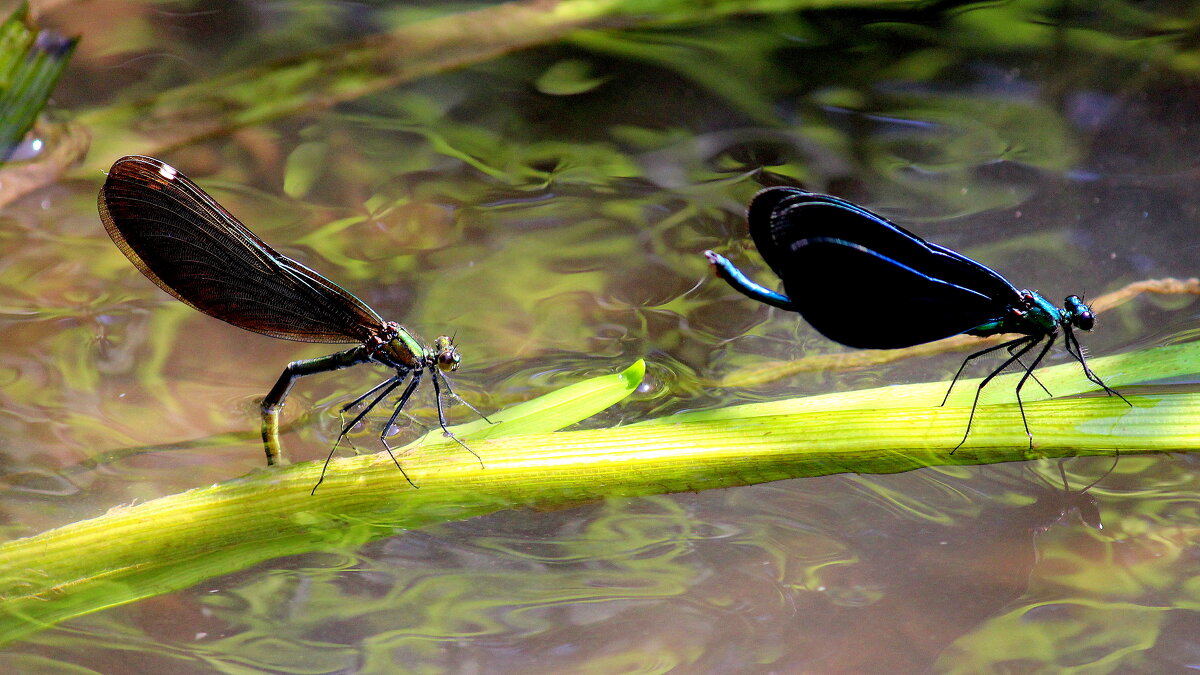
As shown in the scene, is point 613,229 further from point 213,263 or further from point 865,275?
point 213,263

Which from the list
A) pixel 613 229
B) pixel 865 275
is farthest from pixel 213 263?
pixel 865 275

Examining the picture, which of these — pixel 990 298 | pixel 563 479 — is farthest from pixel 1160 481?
pixel 563 479

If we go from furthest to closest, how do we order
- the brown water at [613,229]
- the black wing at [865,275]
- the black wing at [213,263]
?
the brown water at [613,229]
the black wing at [213,263]
the black wing at [865,275]

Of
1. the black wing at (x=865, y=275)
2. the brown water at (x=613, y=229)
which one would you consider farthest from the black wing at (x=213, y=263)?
the black wing at (x=865, y=275)

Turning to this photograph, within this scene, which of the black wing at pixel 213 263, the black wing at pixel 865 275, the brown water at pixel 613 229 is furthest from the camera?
the brown water at pixel 613 229

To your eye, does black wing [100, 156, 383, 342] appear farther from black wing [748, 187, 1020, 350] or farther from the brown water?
black wing [748, 187, 1020, 350]

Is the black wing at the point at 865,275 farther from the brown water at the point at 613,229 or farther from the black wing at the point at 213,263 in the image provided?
the black wing at the point at 213,263

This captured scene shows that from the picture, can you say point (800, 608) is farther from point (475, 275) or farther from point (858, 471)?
point (475, 275)
